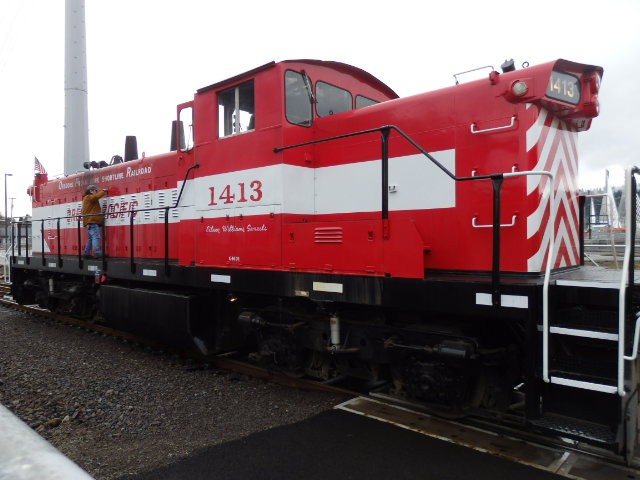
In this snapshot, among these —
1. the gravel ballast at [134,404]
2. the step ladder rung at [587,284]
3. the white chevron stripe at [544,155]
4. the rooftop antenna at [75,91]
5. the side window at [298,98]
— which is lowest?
the gravel ballast at [134,404]

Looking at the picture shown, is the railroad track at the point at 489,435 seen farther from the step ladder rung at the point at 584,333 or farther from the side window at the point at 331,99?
the side window at the point at 331,99

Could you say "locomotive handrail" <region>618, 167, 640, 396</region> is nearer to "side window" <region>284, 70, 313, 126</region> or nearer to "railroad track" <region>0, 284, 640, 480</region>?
"railroad track" <region>0, 284, 640, 480</region>

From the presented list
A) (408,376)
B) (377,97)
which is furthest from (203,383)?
(377,97)

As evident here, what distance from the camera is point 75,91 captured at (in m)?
15.1

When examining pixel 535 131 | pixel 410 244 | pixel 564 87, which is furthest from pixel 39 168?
pixel 564 87

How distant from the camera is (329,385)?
5.36 metres

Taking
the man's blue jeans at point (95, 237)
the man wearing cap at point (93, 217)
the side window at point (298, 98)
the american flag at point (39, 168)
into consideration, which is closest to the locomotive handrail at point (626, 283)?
the side window at point (298, 98)

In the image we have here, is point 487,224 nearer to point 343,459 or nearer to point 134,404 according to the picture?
point 343,459

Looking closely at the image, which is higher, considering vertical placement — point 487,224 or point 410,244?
point 487,224

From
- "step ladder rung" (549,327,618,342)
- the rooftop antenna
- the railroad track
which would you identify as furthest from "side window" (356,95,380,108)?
the rooftop antenna

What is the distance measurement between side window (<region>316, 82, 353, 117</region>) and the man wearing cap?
206 inches

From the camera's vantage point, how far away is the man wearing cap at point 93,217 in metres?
8.75

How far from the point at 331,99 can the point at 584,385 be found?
154 inches

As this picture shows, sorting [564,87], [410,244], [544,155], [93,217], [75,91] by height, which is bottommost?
[410,244]
